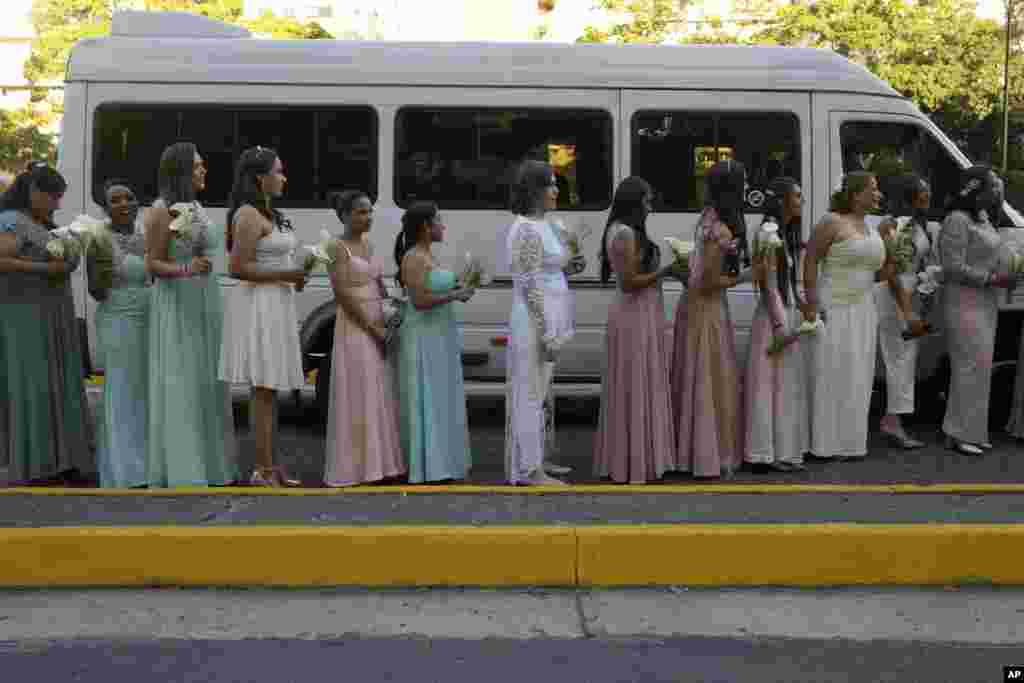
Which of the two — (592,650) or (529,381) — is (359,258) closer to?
(529,381)

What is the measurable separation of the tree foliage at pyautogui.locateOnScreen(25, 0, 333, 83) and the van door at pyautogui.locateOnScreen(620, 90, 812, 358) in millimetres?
29491

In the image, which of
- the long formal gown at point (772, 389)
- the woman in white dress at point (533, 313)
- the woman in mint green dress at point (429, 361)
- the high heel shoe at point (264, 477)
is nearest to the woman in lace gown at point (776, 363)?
the long formal gown at point (772, 389)

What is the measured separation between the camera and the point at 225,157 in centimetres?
964

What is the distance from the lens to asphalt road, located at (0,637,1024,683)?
186 inches

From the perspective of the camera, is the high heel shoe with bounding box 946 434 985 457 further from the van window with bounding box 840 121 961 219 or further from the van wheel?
the van wheel

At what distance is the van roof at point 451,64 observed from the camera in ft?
31.5

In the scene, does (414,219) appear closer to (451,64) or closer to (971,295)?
(451,64)

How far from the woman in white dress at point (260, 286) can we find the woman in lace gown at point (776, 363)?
2.84 metres

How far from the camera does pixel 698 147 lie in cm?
973

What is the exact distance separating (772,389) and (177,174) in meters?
3.83

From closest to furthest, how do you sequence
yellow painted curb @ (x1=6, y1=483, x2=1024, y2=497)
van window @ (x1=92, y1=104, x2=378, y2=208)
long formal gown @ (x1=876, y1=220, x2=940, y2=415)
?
yellow painted curb @ (x1=6, y1=483, x2=1024, y2=497) < long formal gown @ (x1=876, y1=220, x2=940, y2=415) < van window @ (x1=92, y1=104, x2=378, y2=208)

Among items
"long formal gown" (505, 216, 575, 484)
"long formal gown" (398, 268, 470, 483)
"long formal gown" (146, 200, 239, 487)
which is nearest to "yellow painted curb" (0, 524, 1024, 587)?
"long formal gown" (146, 200, 239, 487)

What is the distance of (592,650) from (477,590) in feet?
3.25

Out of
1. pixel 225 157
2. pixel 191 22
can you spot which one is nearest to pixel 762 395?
pixel 225 157
